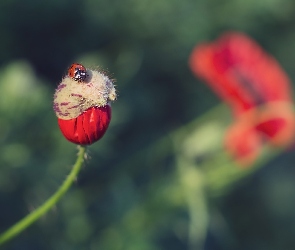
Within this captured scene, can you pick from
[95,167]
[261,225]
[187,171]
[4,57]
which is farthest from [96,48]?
[261,225]

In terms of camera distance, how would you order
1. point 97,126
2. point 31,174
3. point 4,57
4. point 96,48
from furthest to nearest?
point 96,48, point 4,57, point 31,174, point 97,126

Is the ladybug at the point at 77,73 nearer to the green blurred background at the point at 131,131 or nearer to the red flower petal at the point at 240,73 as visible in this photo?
the green blurred background at the point at 131,131

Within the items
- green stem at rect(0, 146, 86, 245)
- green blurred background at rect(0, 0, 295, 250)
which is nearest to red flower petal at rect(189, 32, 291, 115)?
green blurred background at rect(0, 0, 295, 250)

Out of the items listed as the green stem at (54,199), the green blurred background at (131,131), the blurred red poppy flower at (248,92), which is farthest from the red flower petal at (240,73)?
the green stem at (54,199)

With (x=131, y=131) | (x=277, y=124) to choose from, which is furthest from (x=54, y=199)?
(x=131, y=131)

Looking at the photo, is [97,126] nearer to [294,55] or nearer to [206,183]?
[206,183]

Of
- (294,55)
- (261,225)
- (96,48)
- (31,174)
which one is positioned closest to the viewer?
(31,174)
